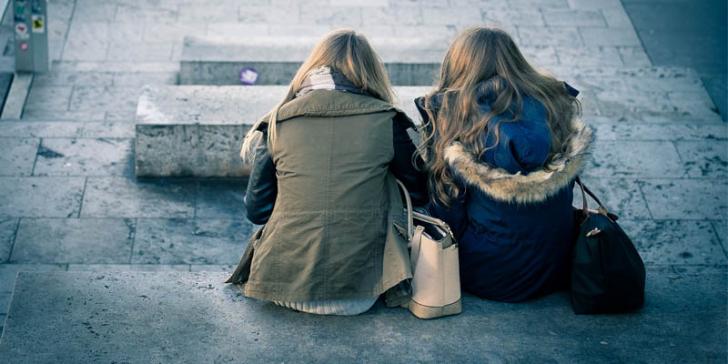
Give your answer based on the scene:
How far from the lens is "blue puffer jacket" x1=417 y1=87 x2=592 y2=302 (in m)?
4.38

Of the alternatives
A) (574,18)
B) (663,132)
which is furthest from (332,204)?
(574,18)

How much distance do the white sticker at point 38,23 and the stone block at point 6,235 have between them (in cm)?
339

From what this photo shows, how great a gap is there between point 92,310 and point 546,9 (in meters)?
8.40

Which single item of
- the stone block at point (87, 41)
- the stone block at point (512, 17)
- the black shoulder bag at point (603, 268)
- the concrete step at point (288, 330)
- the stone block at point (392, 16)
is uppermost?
the black shoulder bag at point (603, 268)

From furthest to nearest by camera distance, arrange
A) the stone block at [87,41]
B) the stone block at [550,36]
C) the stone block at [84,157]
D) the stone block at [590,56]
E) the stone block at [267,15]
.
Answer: the stone block at [267,15]
the stone block at [550,36]
the stone block at [590,56]
the stone block at [87,41]
the stone block at [84,157]

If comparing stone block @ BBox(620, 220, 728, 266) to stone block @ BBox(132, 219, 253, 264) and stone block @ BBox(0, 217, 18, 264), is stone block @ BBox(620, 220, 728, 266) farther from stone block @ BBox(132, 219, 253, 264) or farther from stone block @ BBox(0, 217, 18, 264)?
stone block @ BBox(0, 217, 18, 264)


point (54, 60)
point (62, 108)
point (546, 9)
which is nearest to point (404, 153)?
point (62, 108)

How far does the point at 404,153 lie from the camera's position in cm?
448

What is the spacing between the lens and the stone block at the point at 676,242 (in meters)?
6.38

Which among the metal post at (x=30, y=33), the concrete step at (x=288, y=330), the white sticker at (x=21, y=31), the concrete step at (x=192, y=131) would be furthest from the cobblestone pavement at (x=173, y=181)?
the concrete step at (x=288, y=330)

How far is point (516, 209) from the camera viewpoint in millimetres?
4484

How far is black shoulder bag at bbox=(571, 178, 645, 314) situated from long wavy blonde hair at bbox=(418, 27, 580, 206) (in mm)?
422

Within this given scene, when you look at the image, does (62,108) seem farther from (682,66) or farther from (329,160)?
(682,66)

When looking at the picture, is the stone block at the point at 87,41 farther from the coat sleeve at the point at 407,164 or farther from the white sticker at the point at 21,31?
the coat sleeve at the point at 407,164
